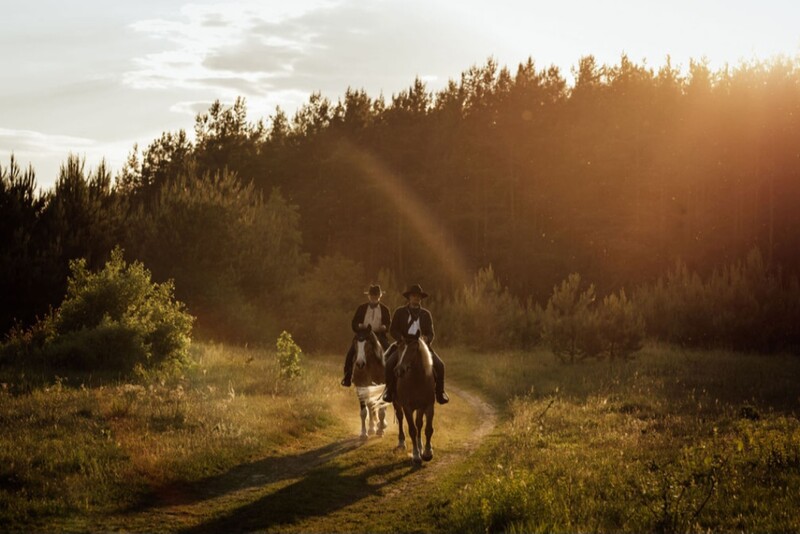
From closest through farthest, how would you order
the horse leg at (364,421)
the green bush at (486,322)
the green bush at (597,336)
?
the horse leg at (364,421) < the green bush at (597,336) < the green bush at (486,322)

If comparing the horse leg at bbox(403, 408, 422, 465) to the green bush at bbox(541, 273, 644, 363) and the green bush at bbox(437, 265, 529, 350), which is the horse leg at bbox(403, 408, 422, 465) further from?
the green bush at bbox(437, 265, 529, 350)

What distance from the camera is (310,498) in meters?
11.3

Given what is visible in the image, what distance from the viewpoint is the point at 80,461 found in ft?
39.8

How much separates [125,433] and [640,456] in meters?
9.43

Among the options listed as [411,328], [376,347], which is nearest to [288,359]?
[376,347]

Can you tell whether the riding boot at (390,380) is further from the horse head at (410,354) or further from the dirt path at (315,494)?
the dirt path at (315,494)

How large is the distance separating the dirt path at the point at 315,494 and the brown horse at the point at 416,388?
45 centimetres

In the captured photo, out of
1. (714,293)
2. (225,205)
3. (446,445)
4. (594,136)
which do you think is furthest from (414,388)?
(594,136)

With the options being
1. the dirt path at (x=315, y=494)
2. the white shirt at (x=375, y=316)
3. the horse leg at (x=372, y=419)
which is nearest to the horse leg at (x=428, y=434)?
the dirt path at (x=315, y=494)

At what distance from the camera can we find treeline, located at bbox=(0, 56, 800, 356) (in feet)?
151

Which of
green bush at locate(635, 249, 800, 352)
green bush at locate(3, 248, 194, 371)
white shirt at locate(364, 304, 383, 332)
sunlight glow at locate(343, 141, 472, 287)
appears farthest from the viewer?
sunlight glow at locate(343, 141, 472, 287)

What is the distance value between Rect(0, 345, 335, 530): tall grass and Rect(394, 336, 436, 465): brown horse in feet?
9.51

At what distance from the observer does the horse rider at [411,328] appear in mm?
14680

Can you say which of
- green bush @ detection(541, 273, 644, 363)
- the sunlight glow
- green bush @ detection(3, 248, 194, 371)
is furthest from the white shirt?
the sunlight glow
